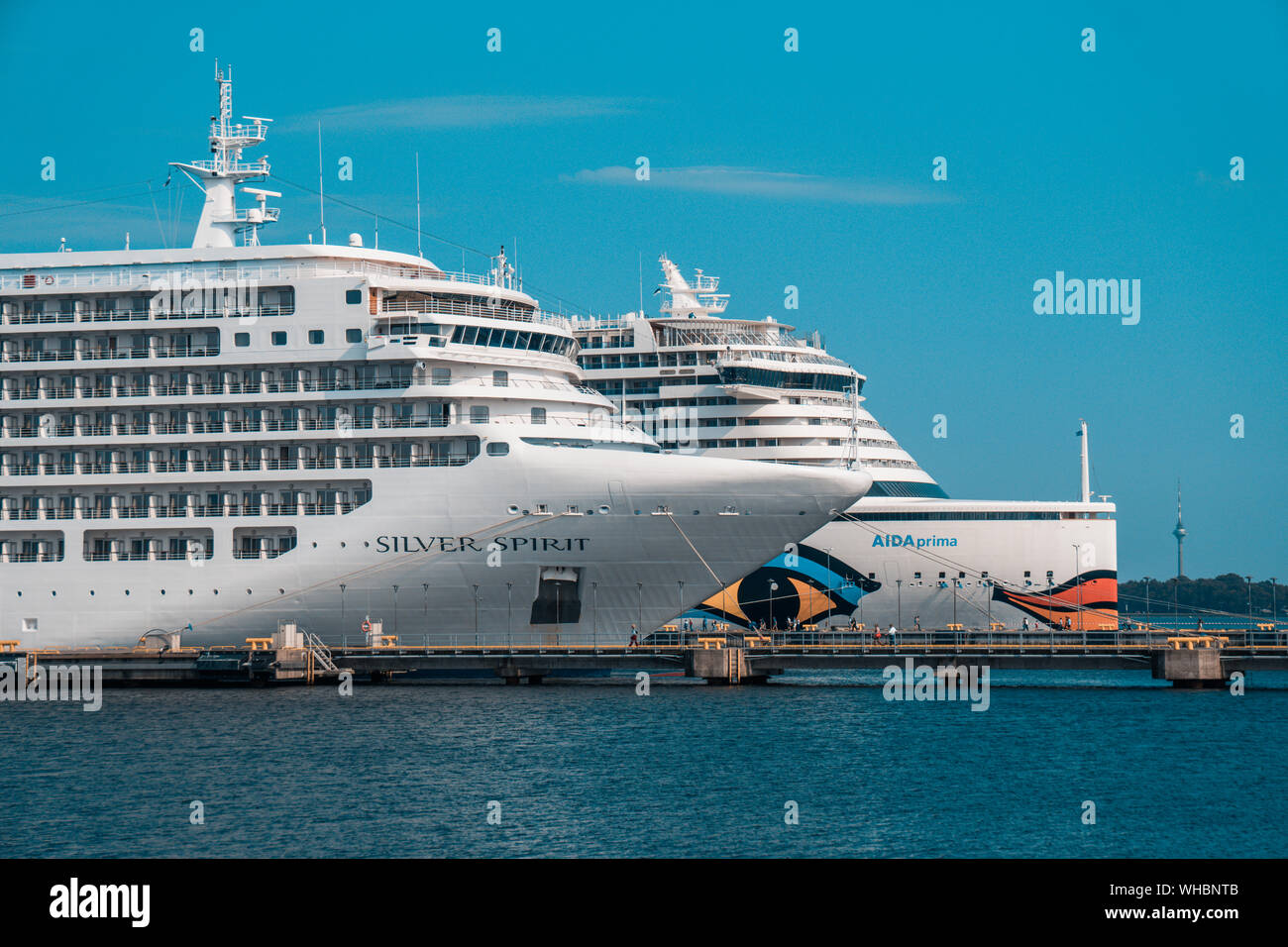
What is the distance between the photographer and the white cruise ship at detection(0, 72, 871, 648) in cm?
4847

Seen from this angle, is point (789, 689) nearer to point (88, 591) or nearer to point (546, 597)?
point (546, 597)

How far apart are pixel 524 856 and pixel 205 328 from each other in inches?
1245

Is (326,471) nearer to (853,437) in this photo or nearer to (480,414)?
(480,414)

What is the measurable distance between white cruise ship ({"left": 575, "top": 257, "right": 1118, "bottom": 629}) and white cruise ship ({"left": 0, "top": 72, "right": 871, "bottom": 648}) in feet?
57.9

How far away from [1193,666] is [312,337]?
3137 cm

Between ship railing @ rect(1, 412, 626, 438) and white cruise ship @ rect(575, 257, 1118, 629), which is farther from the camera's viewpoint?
white cruise ship @ rect(575, 257, 1118, 629)

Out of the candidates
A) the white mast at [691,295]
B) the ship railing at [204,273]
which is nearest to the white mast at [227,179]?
the ship railing at [204,273]

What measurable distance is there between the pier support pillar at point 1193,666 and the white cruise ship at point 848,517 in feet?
47.8

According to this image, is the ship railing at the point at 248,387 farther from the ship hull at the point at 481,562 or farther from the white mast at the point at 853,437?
the white mast at the point at 853,437

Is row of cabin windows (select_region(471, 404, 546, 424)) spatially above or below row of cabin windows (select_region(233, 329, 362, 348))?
below

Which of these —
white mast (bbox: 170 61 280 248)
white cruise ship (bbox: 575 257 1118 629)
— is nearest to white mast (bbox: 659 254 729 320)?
white cruise ship (bbox: 575 257 1118 629)

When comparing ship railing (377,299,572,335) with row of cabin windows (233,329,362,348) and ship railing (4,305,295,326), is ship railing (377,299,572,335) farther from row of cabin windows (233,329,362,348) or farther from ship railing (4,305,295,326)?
ship railing (4,305,295,326)

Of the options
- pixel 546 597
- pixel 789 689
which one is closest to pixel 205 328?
pixel 546 597

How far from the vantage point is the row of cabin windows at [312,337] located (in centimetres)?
5028
